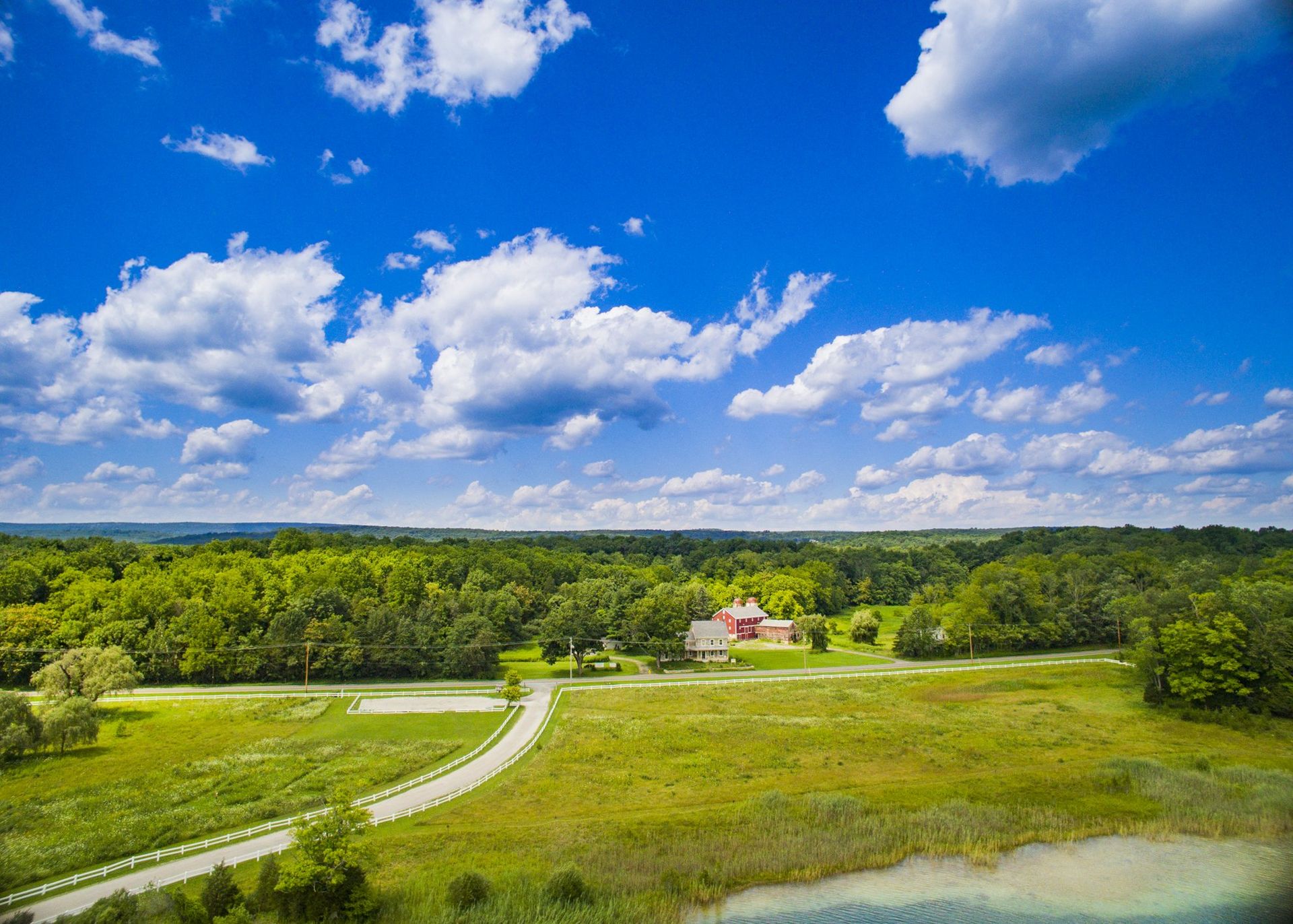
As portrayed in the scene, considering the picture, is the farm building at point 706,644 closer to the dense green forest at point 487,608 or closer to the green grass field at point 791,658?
the green grass field at point 791,658

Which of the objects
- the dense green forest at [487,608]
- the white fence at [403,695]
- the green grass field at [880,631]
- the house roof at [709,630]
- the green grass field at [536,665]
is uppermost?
the dense green forest at [487,608]

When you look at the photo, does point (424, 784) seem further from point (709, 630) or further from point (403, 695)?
point (709, 630)

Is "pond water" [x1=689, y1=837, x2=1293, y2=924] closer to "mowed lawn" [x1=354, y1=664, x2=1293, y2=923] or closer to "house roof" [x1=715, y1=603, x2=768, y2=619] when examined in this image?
"mowed lawn" [x1=354, y1=664, x2=1293, y2=923]

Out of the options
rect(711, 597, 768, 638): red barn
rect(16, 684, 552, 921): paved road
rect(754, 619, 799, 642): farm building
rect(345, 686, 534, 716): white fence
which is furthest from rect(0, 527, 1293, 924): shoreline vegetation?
rect(754, 619, 799, 642): farm building

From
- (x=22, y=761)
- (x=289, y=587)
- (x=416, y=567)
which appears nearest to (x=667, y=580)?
(x=416, y=567)

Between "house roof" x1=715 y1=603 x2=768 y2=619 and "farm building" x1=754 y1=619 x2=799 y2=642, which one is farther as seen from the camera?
"house roof" x1=715 y1=603 x2=768 y2=619

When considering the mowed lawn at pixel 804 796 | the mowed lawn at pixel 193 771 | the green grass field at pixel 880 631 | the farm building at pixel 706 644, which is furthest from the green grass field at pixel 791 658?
the mowed lawn at pixel 193 771

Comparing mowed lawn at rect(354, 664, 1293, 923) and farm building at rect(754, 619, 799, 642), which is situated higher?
mowed lawn at rect(354, 664, 1293, 923)

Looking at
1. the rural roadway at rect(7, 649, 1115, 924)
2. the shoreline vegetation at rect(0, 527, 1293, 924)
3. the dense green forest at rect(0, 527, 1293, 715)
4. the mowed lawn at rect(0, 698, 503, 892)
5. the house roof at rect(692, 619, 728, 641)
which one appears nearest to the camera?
the rural roadway at rect(7, 649, 1115, 924)
